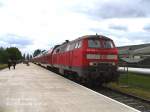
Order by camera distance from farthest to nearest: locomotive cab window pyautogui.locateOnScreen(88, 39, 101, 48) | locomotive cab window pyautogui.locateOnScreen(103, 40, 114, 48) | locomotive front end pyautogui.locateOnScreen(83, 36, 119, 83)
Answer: locomotive cab window pyautogui.locateOnScreen(103, 40, 114, 48) < locomotive cab window pyautogui.locateOnScreen(88, 39, 101, 48) < locomotive front end pyautogui.locateOnScreen(83, 36, 119, 83)

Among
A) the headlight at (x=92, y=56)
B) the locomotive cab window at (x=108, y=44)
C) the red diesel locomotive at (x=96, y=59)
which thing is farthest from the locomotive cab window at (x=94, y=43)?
the headlight at (x=92, y=56)

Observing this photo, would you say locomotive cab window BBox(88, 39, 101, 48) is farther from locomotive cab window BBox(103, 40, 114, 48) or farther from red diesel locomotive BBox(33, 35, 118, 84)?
locomotive cab window BBox(103, 40, 114, 48)

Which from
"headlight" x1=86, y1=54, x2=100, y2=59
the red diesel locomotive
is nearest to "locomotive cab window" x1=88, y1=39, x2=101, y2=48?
the red diesel locomotive

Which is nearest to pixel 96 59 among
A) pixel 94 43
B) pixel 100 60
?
pixel 100 60

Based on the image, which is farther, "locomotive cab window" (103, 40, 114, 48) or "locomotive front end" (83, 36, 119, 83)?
"locomotive cab window" (103, 40, 114, 48)

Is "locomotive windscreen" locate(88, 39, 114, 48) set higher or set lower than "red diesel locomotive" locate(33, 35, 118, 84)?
higher

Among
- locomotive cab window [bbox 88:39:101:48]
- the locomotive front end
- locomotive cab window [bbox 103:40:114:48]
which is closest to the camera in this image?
the locomotive front end

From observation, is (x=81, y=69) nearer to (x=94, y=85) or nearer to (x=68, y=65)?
(x=94, y=85)

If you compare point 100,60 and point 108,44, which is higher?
point 108,44

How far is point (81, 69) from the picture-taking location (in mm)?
19812

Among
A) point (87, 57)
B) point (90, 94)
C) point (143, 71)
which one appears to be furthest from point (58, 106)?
point (143, 71)

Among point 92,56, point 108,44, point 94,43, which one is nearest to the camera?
point 92,56

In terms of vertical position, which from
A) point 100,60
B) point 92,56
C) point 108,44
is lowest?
point 100,60

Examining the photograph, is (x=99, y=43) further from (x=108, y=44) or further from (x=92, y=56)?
(x=92, y=56)
